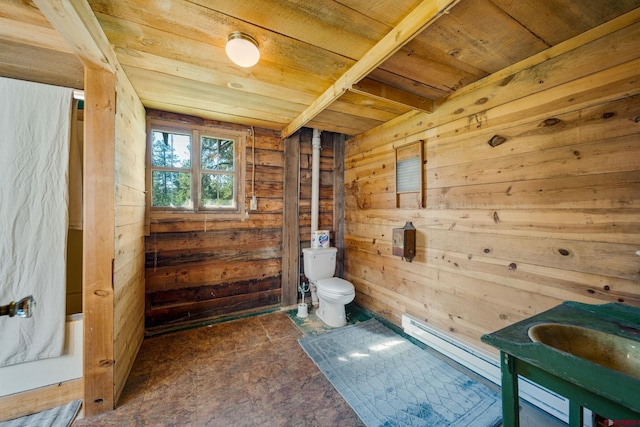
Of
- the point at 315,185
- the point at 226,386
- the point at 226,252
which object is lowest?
the point at 226,386

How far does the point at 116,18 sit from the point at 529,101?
Answer: 7.65 ft

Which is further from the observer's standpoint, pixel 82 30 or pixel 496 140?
pixel 496 140

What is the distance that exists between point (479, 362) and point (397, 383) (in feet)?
1.95

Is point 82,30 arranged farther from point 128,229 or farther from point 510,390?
point 510,390

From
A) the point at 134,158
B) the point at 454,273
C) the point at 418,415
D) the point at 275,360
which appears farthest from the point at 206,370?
the point at 454,273

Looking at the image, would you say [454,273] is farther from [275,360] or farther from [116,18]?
[116,18]

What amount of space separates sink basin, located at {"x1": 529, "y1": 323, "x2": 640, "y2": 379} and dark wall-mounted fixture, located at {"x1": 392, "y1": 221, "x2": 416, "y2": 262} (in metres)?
1.20

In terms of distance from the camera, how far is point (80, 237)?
6.17ft

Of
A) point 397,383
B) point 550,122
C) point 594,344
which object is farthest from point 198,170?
point 594,344

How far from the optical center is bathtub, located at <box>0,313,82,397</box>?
1411 millimetres

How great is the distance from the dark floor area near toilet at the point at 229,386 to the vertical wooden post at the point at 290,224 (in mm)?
601

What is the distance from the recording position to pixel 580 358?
2.50 feet

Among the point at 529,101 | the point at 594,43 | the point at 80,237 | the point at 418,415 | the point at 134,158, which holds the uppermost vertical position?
the point at 594,43

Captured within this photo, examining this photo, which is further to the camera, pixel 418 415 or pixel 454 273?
pixel 454 273
